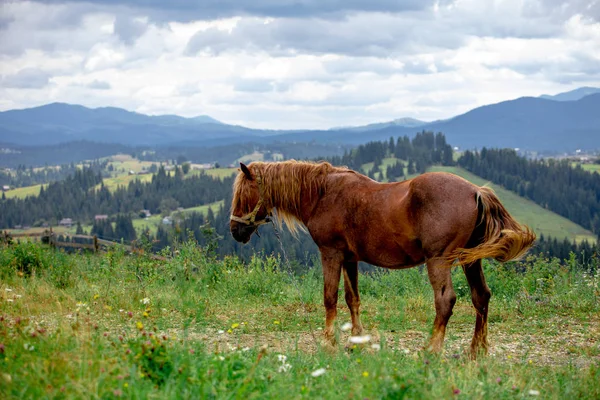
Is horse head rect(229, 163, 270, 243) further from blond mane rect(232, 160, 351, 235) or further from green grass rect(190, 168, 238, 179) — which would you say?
green grass rect(190, 168, 238, 179)

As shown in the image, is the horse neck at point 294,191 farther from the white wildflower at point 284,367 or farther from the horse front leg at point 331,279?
the white wildflower at point 284,367

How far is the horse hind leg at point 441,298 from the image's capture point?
6.34 meters

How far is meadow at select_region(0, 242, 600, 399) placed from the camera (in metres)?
4.25

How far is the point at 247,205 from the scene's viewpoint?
7980 millimetres

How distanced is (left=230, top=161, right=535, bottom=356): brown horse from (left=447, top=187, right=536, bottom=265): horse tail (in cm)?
1

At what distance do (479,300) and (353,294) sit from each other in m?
1.63

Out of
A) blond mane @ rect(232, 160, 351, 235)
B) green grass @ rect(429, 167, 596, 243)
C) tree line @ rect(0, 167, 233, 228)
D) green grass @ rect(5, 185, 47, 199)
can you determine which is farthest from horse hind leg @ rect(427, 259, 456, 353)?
green grass @ rect(5, 185, 47, 199)

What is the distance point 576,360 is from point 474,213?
214 cm

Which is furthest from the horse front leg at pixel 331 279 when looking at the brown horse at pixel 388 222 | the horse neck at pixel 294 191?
the horse neck at pixel 294 191

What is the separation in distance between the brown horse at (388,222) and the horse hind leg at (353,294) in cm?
1

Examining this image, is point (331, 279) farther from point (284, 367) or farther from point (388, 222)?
point (284, 367)

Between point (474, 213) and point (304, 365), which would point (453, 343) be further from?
point (304, 365)

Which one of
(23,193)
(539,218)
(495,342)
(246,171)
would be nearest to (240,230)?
(246,171)

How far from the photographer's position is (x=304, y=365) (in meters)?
5.38
